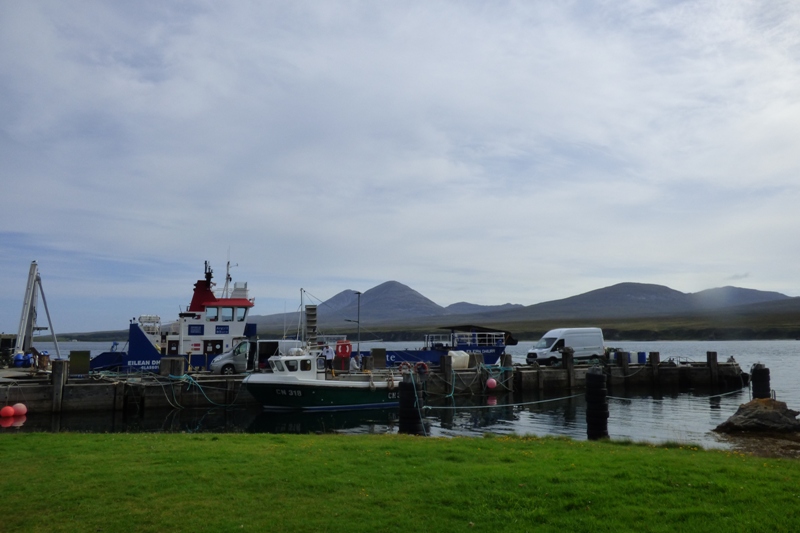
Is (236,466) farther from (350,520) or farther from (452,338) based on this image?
(452,338)

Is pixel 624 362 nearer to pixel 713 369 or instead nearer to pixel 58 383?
pixel 713 369

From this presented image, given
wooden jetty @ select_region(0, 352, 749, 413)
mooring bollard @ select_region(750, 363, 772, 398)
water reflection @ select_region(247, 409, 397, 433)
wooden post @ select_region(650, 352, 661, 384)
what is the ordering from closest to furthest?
water reflection @ select_region(247, 409, 397, 433) < wooden jetty @ select_region(0, 352, 749, 413) < mooring bollard @ select_region(750, 363, 772, 398) < wooden post @ select_region(650, 352, 661, 384)

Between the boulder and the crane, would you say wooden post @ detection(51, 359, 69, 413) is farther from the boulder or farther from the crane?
the boulder

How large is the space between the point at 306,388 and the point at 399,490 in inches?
826

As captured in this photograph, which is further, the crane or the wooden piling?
the wooden piling

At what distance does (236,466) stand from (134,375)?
25.1 m

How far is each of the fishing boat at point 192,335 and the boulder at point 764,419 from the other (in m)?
26.5

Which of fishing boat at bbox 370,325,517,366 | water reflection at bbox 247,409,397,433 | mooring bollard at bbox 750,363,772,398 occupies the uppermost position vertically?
fishing boat at bbox 370,325,517,366

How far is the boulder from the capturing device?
18.3 metres

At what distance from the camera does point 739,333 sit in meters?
152

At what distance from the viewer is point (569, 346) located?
45.3 m

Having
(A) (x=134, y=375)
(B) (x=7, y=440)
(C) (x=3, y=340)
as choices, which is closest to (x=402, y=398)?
(B) (x=7, y=440)

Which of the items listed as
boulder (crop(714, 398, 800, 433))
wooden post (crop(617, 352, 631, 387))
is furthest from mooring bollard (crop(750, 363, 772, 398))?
wooden post (crop(617, 352, 631, 387))

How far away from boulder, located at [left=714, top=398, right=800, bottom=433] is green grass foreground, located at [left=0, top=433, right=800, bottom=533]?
28.7 feet
